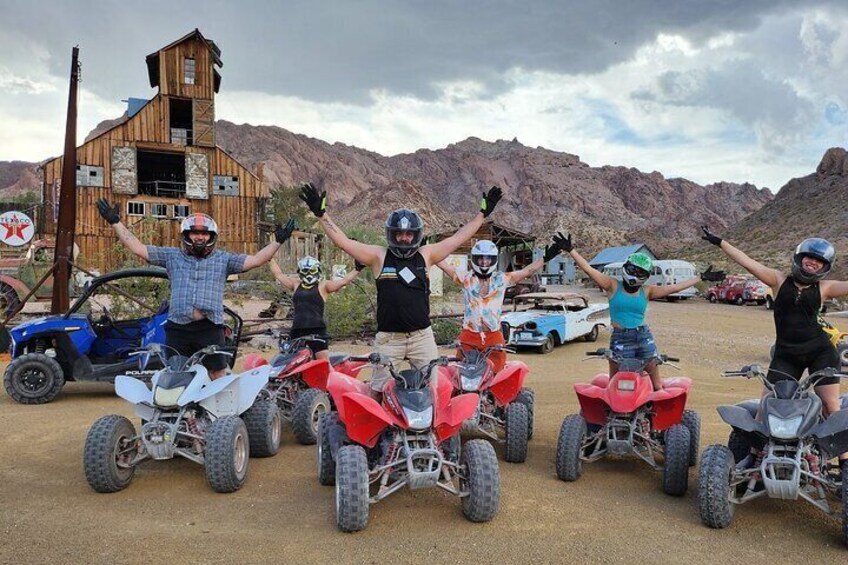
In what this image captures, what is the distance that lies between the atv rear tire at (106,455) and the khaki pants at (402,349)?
2073 mm

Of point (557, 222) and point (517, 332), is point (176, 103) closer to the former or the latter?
point (517, 332)

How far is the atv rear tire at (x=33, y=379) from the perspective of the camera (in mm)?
8366

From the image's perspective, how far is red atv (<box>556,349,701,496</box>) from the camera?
213 inches

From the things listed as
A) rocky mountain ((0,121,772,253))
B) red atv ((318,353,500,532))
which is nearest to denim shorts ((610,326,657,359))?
red atv ((318,353,500,532))

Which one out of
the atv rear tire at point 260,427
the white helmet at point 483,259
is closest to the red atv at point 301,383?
the atv rear tire at point 260,427

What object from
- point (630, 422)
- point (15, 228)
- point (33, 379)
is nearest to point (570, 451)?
point (630, 422)

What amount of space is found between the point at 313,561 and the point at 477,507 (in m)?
1.17

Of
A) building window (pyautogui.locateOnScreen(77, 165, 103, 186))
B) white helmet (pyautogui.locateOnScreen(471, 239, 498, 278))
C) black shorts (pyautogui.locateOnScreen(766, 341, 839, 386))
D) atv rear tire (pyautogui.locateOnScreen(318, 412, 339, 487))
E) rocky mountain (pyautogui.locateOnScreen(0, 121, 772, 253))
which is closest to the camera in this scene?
black shorts (pyautogui.locateOnScreen(766, 341, 839, 386))

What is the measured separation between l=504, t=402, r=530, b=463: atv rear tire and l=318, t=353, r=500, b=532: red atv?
4.31ft

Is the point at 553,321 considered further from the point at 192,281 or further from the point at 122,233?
the point at 122,233

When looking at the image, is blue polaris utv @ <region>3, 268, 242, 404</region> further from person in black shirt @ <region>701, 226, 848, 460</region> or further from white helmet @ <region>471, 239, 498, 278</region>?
person in black shirt @ <region>701, 226, 848, 460</region>

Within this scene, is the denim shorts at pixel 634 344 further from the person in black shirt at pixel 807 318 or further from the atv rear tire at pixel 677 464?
the person in black shirt at pixel 807 318

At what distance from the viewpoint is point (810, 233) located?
51781mm

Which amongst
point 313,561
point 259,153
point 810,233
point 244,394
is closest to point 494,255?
point 244,394
